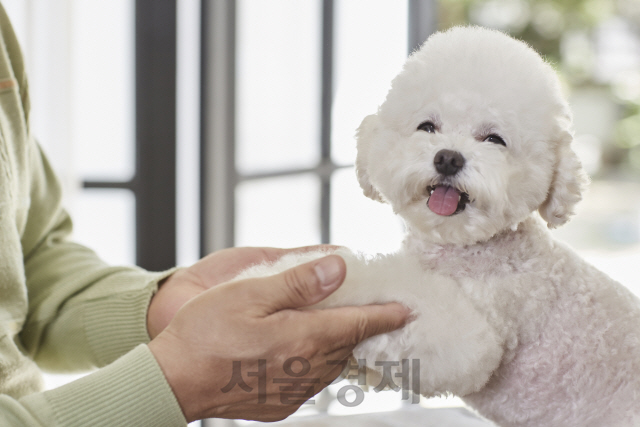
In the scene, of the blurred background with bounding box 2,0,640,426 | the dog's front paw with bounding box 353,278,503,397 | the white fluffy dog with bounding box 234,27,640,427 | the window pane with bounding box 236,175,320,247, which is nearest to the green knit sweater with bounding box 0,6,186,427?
the white fluffy dog with bounding box 234,27,640,427

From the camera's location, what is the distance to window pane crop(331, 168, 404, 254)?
234cm

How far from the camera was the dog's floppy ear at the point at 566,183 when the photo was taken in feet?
2.26

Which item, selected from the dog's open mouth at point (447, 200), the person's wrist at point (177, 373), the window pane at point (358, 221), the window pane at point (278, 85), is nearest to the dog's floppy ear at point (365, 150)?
the dog's open mouth at point (447, 200)

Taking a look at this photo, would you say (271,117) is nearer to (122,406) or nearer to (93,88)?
(93,88)

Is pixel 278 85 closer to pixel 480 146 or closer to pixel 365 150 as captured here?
pixel 365 150

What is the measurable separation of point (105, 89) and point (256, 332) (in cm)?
174

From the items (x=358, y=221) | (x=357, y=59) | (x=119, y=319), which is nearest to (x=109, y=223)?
(x=358, y=221)

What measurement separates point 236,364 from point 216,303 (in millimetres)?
69

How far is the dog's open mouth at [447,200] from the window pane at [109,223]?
5.42ft

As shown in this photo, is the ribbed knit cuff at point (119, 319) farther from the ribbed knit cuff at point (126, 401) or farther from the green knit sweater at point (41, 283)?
the ribbed knit cuff at point (126, 401)

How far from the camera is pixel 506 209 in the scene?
666 mm

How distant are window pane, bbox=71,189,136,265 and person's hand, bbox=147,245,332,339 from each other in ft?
4.13

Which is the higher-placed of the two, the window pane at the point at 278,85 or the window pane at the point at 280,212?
the window pane at the point at 278,85

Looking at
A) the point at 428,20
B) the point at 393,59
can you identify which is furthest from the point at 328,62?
the point at 428,20
